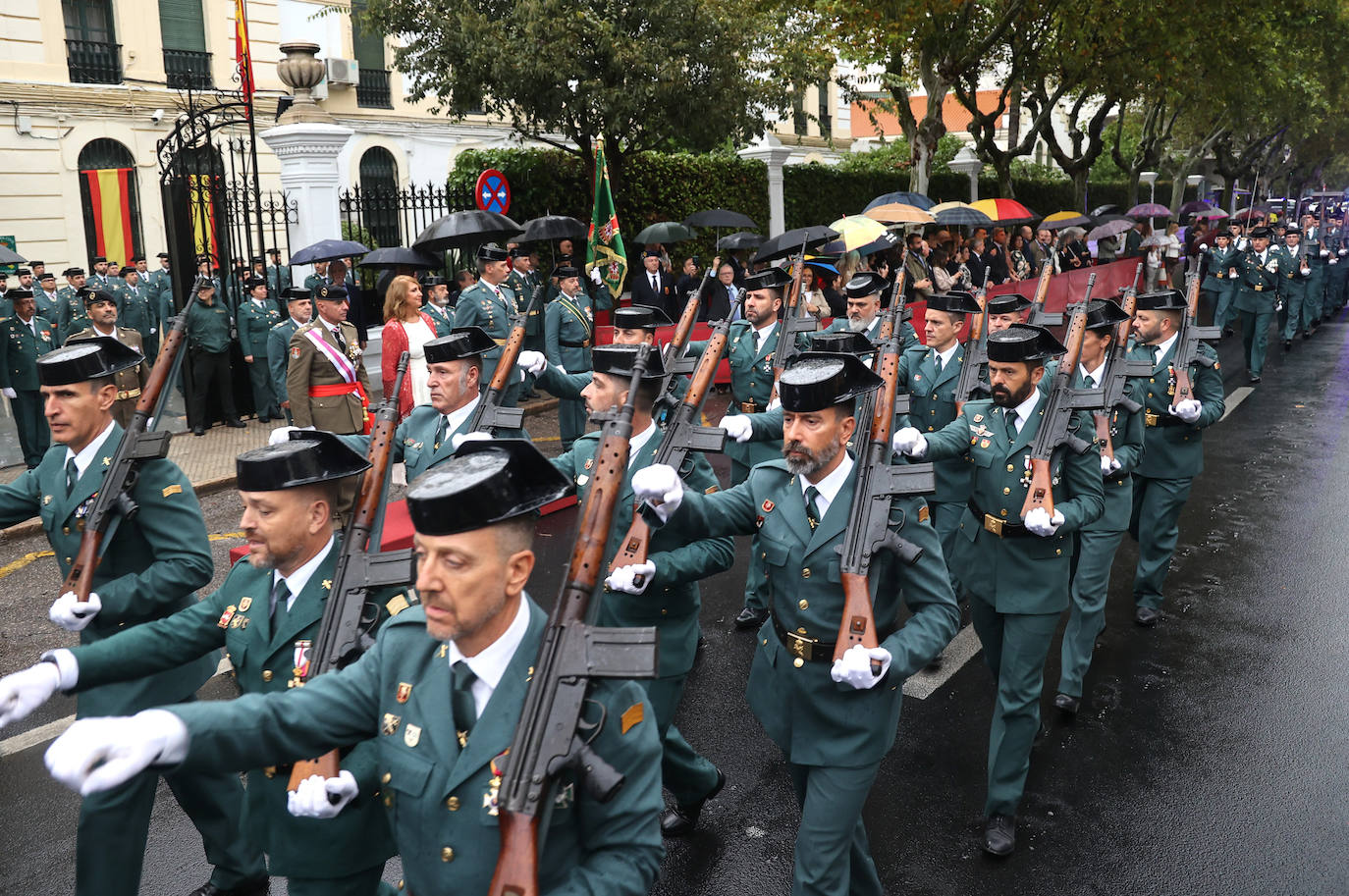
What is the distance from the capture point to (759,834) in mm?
4883

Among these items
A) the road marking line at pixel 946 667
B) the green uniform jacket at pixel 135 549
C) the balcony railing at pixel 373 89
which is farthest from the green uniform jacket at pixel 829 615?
the balcony railing at pixel 373 89

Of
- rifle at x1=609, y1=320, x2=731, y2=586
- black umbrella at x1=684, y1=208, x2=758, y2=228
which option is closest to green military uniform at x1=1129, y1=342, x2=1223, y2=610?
rifle at x1=609, y1=320, x2=731, y2=586

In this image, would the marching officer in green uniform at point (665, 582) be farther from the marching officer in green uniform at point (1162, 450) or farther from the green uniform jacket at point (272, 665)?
the marching officer in green uniform at point (1162, 450)

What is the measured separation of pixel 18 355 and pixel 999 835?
11289 mm

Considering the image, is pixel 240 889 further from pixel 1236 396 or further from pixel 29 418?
pixel 1236 396

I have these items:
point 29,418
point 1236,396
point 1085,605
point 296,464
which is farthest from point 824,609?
point 1236,396

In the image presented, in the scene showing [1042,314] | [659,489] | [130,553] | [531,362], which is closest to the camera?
[659,489]

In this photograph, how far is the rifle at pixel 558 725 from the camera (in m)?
2.30

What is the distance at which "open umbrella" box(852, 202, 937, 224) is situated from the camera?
1709 cm

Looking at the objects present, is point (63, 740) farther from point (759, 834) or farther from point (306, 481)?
point (759, 834)

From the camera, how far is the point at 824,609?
377cm

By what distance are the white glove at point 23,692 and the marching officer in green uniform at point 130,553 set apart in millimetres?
1267

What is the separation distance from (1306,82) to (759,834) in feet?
102

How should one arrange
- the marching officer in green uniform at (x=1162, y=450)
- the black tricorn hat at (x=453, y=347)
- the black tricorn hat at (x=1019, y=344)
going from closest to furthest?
the black tricorn hat at (x=1019, y=344)
the black tricorn hat at (x=453, y=347)
the marching officer in green uniform at (x=1162, y=450)
